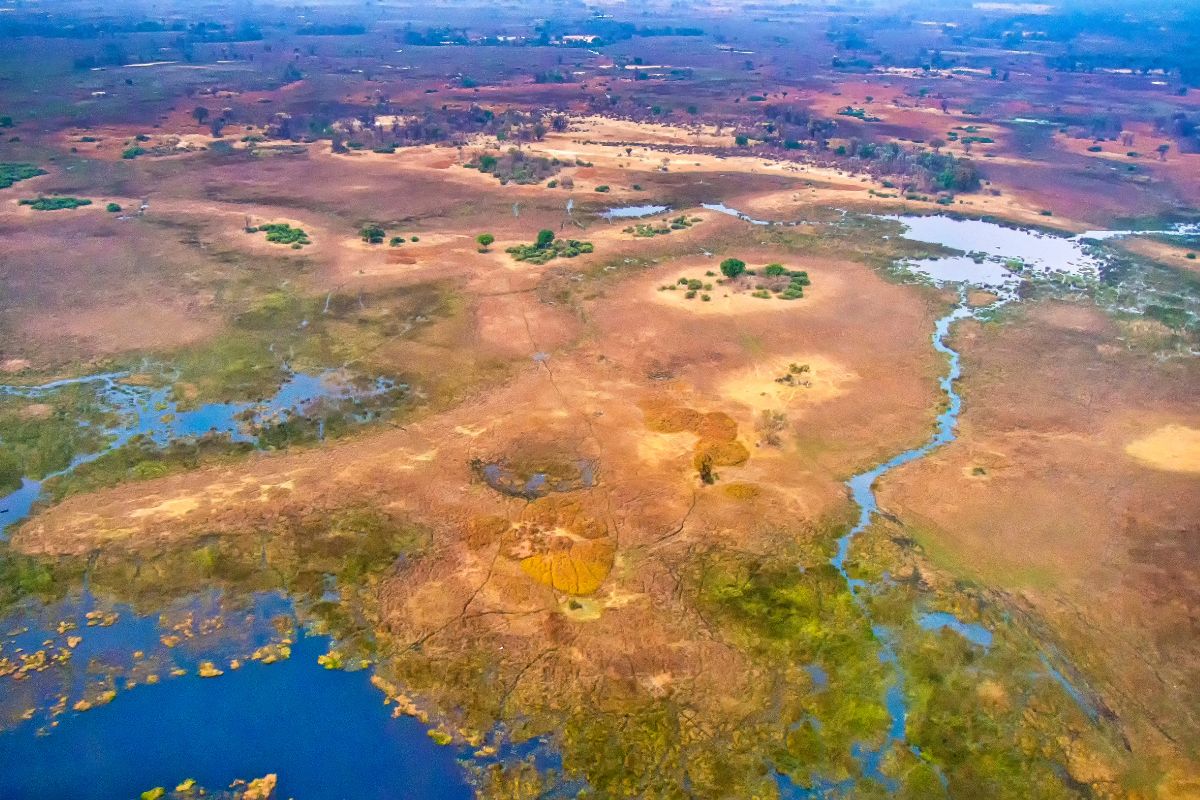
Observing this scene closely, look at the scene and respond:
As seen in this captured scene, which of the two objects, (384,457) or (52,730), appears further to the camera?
(384,457)

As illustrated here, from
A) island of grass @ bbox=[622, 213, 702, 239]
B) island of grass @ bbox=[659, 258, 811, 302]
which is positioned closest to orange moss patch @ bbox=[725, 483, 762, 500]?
island of grass @ bbox=[659, 258, 811, 302]

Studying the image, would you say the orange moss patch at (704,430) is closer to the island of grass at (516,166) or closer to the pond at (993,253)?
the pond at (993,253)

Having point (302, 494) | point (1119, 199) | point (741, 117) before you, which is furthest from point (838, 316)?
point (741, 117)

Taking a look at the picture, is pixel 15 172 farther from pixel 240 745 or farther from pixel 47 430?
pixel 240 745

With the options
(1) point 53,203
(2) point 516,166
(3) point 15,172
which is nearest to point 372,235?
(2) point 516,166

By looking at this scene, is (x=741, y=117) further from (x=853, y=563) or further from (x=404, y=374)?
(x=853, y=563)

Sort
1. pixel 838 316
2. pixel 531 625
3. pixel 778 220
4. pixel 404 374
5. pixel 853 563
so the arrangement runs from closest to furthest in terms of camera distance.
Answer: pixel 531 625 < pixel 853 563 < pixel 404 374 < pixel 838 316 < pixel 778 220

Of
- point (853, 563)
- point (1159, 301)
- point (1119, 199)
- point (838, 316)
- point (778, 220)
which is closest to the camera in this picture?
point (853, 563)

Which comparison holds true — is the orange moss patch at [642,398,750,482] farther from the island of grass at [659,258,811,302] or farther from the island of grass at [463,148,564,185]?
the island of grass at [463,148,564,185]
